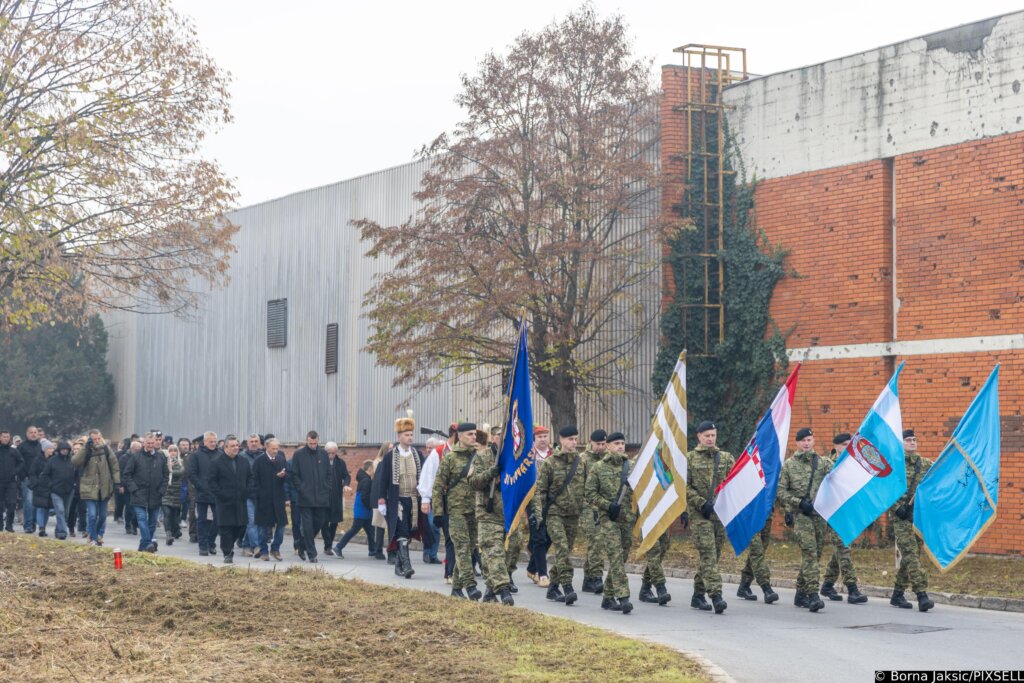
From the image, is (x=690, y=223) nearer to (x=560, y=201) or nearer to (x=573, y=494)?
(x=560, y=201)

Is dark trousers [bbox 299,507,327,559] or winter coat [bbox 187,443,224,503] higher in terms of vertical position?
winter coat [bbox 187,443,224,503]

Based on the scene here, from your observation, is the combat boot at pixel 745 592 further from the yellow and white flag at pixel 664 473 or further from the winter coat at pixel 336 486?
the winter coat at pixel 336 486

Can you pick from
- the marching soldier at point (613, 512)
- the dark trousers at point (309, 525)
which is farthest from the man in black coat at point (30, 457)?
the marching soldier at point (613, 512)

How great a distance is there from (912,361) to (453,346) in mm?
8532

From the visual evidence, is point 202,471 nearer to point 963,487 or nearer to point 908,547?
point 908,547

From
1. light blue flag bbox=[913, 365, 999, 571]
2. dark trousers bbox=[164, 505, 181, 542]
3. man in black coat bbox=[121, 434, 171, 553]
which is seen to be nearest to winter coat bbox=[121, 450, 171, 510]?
man in black coat bbox=[121, 434, 171, 553]

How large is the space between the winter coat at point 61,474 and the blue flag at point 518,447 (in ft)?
43.2

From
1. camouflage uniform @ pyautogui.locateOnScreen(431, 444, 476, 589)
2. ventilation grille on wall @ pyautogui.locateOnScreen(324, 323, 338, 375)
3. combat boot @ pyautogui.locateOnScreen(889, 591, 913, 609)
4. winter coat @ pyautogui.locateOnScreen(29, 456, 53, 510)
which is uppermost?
ventilation grille on wall @ pyautogui.locateOnScreen(324, 323, 338, 375)

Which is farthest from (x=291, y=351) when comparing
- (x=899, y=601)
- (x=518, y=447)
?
(x=518, y=447)

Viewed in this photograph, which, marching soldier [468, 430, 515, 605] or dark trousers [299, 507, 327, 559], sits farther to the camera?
dark trousers [299, 507, 327, 559]

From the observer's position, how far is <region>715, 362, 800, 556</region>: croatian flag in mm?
15055

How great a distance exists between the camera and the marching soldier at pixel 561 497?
15531mm

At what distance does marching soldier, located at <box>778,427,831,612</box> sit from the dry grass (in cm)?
398

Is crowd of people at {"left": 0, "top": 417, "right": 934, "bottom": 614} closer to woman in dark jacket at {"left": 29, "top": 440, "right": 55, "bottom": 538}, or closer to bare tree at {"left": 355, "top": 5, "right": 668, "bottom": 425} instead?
woman in dark jacket at {"left": 29, "top": 440, "right": 55, "bottom": 538}
